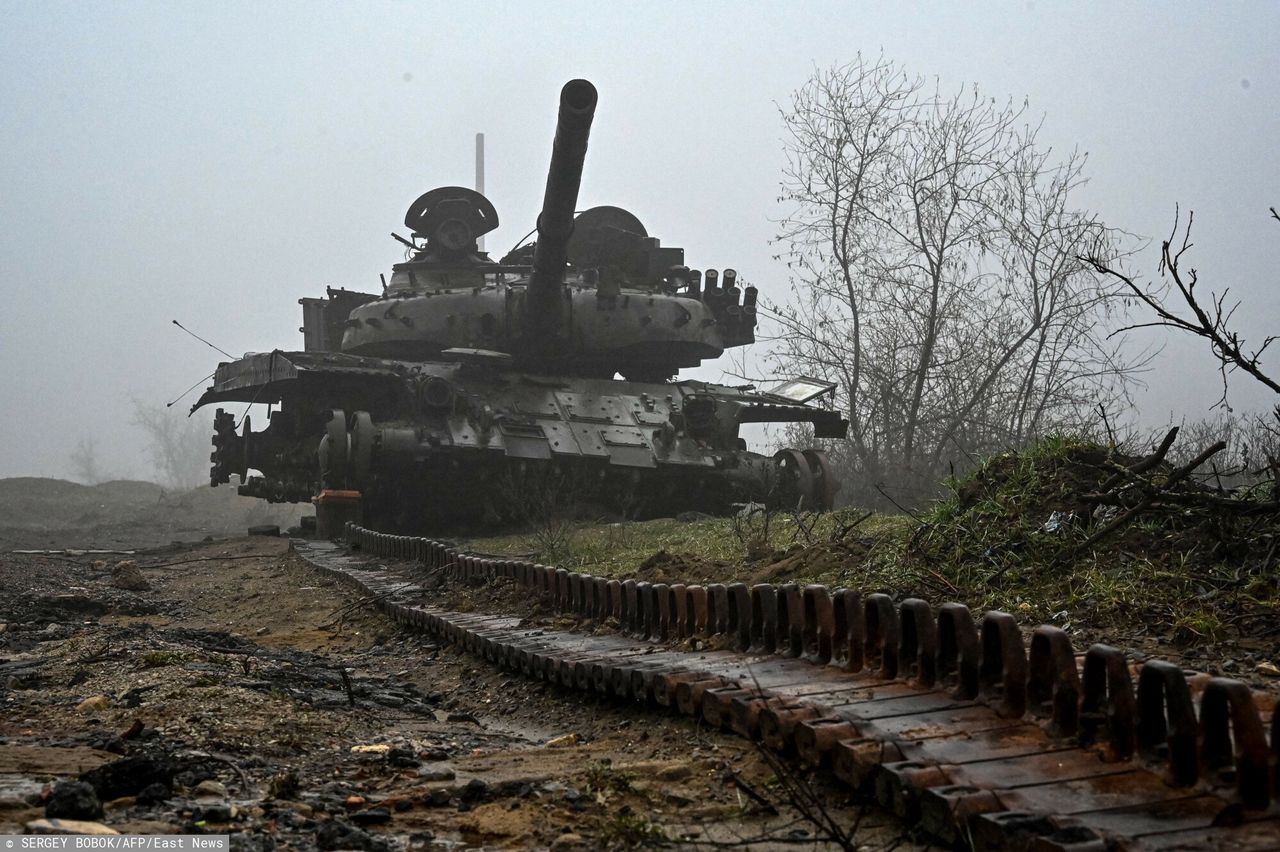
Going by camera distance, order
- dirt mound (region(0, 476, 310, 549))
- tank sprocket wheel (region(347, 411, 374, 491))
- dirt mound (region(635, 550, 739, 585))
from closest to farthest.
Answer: dirt mound (region(635, 550, 739, 585))
tank sprocket wheel (region(347, 411, 374, 491))
dirt mound (region(0, 476, 310, 549))

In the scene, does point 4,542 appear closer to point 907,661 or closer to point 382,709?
point 382,709

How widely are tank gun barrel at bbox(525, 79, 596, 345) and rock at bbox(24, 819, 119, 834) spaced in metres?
9.26

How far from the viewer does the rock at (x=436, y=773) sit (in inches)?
137

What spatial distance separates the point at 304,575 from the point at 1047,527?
7096 millimetres

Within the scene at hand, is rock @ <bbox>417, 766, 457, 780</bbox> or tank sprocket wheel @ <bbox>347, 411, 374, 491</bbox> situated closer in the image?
rock @ <bbox>417, 766, 457, 780</bbox>

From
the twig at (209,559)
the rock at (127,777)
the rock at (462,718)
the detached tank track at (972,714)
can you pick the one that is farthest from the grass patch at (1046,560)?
the twig at (209,559)

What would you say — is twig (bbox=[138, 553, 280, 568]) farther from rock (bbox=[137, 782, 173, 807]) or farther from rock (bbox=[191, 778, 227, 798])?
rock (bbox=[137, 782, 173, 807])

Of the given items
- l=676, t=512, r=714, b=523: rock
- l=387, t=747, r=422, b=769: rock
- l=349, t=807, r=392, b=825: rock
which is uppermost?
l=676, t=512, r=714, b=523: rock

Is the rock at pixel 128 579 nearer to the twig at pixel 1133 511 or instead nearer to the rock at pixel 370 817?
the twig at pixel 1133 511

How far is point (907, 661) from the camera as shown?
362 cm

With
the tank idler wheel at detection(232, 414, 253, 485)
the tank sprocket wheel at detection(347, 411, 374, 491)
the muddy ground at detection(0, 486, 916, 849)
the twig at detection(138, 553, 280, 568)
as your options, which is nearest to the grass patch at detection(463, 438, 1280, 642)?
the muddy ground at detection(0, 486, 916, 849)

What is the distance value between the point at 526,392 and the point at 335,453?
7.63 ft

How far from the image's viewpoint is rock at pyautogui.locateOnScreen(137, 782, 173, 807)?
115 inches

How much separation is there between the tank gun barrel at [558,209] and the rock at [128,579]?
515 centimetres
